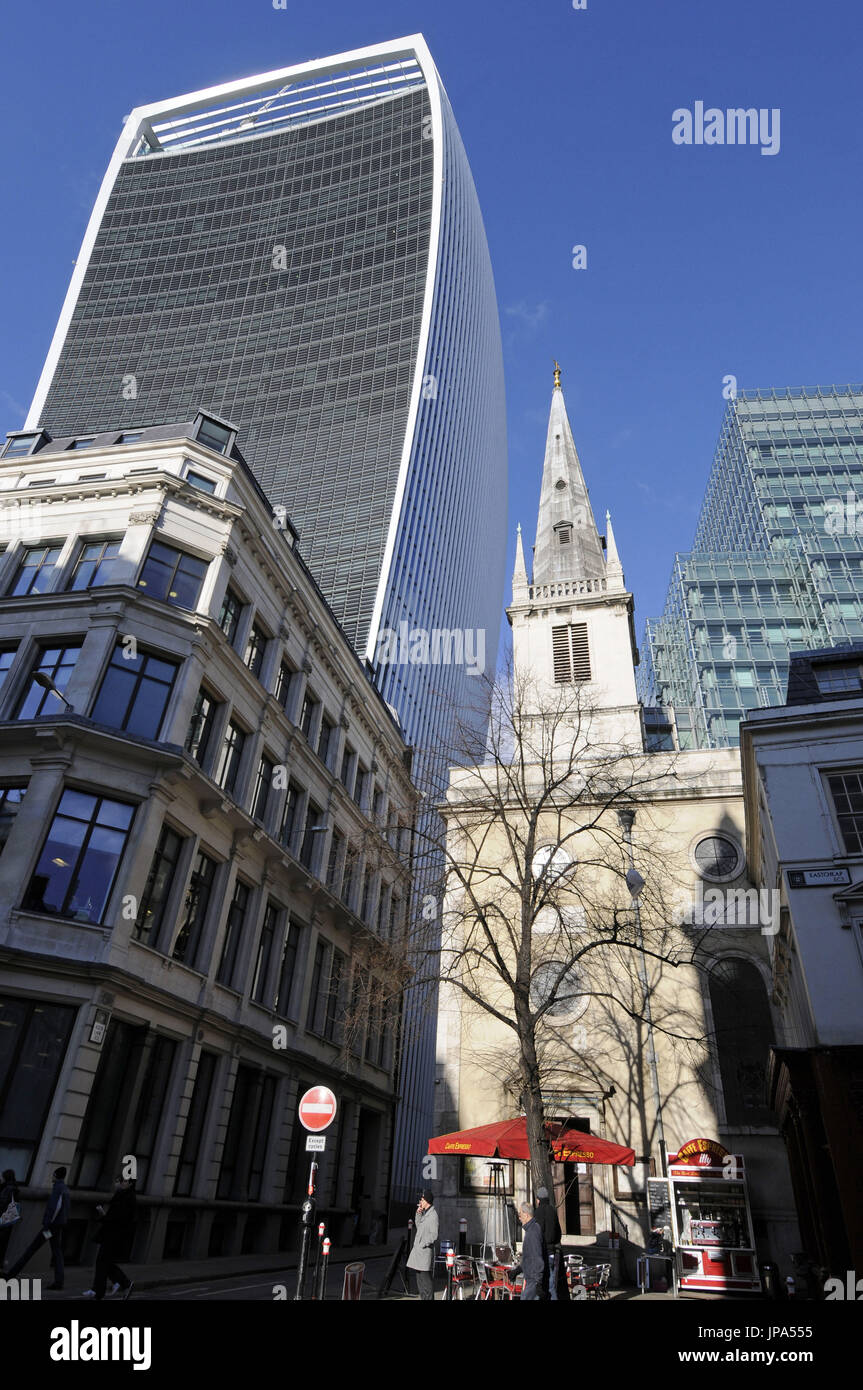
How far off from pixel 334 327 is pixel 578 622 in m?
88.2

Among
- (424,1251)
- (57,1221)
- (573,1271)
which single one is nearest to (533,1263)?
(424,1251)

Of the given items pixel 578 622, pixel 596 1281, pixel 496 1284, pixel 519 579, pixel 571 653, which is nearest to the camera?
pixel 496 1284

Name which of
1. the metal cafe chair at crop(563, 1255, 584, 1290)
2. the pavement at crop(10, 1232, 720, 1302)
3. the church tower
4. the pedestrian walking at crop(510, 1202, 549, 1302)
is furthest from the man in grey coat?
the church tower

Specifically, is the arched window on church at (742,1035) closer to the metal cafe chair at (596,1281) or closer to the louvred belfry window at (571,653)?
the metal cafe chair at (596,1281)

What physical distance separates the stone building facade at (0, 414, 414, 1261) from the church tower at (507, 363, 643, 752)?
11157mm

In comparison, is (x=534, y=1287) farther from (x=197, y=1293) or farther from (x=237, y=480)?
(x=237, y=480)

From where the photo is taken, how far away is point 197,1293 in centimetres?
1382

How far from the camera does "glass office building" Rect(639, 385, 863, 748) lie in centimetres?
6150

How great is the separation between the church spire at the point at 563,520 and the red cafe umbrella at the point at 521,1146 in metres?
27.4

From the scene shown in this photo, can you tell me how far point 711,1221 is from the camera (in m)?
18.2

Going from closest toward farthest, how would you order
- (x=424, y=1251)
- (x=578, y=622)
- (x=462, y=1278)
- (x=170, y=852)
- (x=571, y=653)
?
1. (x=424, y=1251)
2. (x=462, y=1278)
3. (x=170, y=852)
4. (x=571, y=653)
5. (x=578, y=622)

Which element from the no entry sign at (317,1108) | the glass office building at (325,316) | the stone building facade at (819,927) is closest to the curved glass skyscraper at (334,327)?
the glass office building at (325,316)

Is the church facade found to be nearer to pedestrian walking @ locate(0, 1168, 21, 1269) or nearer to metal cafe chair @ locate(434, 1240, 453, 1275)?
metal cafe chair @ locate(434, 1240, 453, 1275)

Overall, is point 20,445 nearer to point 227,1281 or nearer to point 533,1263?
point 227,1281
